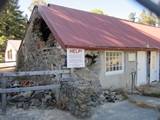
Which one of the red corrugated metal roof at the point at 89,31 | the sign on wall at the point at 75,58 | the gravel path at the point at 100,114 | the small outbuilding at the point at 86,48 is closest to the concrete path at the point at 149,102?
the gravel path at the point at 100,114

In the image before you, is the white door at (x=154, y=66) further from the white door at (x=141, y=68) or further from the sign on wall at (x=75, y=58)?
the sign on wall at (x=75, y=58)

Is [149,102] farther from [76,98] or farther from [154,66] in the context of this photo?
[154,66]

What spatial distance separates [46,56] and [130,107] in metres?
4.85

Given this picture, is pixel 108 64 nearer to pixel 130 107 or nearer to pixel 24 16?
pixel 130 107

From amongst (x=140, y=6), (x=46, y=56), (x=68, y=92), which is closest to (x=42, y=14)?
(x=46, y=56)

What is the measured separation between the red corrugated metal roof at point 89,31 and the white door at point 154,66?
2.20ft

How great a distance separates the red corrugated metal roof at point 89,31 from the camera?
12864 mm

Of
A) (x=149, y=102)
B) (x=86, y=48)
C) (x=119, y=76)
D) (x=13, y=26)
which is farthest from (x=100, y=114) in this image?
(x=13, y=26)

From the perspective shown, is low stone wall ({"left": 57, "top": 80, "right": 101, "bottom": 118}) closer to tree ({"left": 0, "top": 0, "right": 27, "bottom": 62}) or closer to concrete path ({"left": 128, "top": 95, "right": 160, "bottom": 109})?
concrete path ({"left": 128, "top": 95, "right": 160, "bottom": 109})

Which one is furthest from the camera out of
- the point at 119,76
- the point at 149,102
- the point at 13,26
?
the point at 13,26

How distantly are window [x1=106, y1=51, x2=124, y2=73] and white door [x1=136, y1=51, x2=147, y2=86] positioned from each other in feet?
5.81

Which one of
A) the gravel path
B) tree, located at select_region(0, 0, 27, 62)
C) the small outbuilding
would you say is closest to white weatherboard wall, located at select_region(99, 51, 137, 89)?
the small outbuilding

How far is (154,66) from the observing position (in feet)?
61.2

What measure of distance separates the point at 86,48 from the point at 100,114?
156 inches
